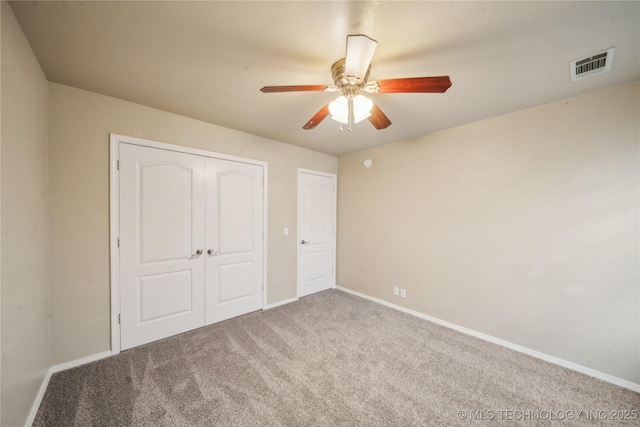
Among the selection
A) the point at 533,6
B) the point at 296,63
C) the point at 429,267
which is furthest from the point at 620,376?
the point at 296,63

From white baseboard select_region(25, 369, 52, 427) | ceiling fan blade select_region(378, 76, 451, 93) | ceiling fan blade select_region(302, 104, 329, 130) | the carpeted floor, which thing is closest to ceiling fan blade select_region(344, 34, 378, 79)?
ceiling fan blade select_region(378, 76, 451, 93)

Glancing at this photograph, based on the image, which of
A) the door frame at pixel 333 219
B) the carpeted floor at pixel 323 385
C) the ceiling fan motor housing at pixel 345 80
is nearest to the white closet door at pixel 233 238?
the carpeted floor at pixel 323 385

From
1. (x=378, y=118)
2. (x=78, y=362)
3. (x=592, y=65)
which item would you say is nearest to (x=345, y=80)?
(x=378, y=118)

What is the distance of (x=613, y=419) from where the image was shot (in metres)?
1.58

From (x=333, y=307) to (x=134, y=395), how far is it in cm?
228

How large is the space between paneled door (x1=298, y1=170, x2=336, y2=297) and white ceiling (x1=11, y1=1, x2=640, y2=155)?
170 centimetres

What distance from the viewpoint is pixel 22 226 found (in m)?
1.41

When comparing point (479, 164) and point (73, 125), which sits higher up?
point (73, 125)

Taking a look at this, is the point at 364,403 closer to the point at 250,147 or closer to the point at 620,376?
the point at 620,376

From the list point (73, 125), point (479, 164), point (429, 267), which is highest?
point (73, 125)

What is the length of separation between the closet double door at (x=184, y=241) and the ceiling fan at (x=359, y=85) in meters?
1.60

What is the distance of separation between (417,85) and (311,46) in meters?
0.71

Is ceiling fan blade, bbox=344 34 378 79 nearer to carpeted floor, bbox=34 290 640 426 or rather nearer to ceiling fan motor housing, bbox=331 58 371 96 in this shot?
ceiling fan motor housing, bbox=331 58 371 96

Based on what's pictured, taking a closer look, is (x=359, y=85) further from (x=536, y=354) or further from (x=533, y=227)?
(x=536, y=354)
